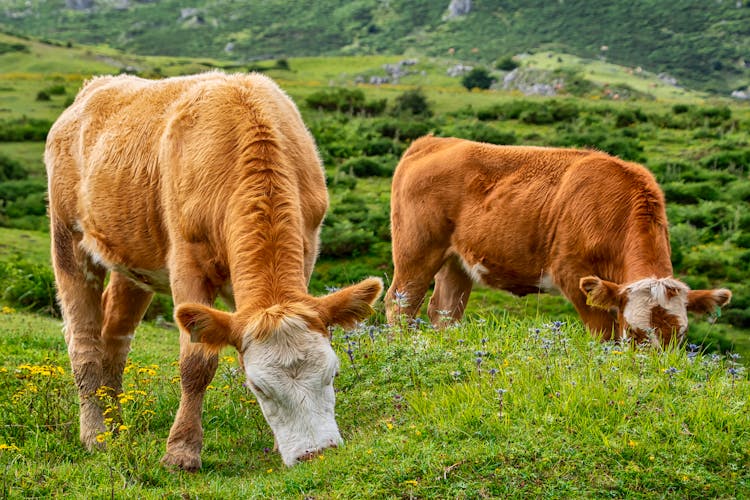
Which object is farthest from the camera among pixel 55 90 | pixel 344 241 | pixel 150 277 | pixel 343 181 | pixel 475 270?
pixel 55 90

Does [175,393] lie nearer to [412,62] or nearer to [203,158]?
[203,158]

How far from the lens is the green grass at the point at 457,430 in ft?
17.9

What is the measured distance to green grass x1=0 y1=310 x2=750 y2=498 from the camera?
5.46 meters

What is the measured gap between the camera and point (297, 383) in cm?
561

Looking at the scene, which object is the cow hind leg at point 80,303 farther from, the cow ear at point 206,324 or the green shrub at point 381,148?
the green shrub at point 381,148

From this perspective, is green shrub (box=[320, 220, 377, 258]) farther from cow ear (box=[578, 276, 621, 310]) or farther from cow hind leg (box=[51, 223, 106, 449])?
cow hind leg (box=[51, 223, 106, 449])

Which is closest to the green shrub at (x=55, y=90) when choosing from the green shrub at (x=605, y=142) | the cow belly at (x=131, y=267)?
the green shrub at (x=605, y=142)

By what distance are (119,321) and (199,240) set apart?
263 centimetres

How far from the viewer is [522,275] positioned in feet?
36.2

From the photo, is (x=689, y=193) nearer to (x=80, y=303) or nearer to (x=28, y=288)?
(x=28, y=288)

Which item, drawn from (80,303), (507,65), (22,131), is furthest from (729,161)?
(507,65)

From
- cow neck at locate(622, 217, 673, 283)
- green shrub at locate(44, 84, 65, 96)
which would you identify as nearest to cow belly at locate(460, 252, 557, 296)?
cow neck at locate(622, 217, 673, 283)

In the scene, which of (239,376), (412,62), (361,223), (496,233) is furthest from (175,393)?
(412,62)

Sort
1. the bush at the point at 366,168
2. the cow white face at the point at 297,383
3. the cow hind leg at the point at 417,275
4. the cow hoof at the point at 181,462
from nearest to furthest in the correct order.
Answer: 1. the cow white face at the point at 297,383
2. the cow hoof at the point at 181,462
3. the cow hind leg at the point at 417,275
4. the bush at the point at 366,168
